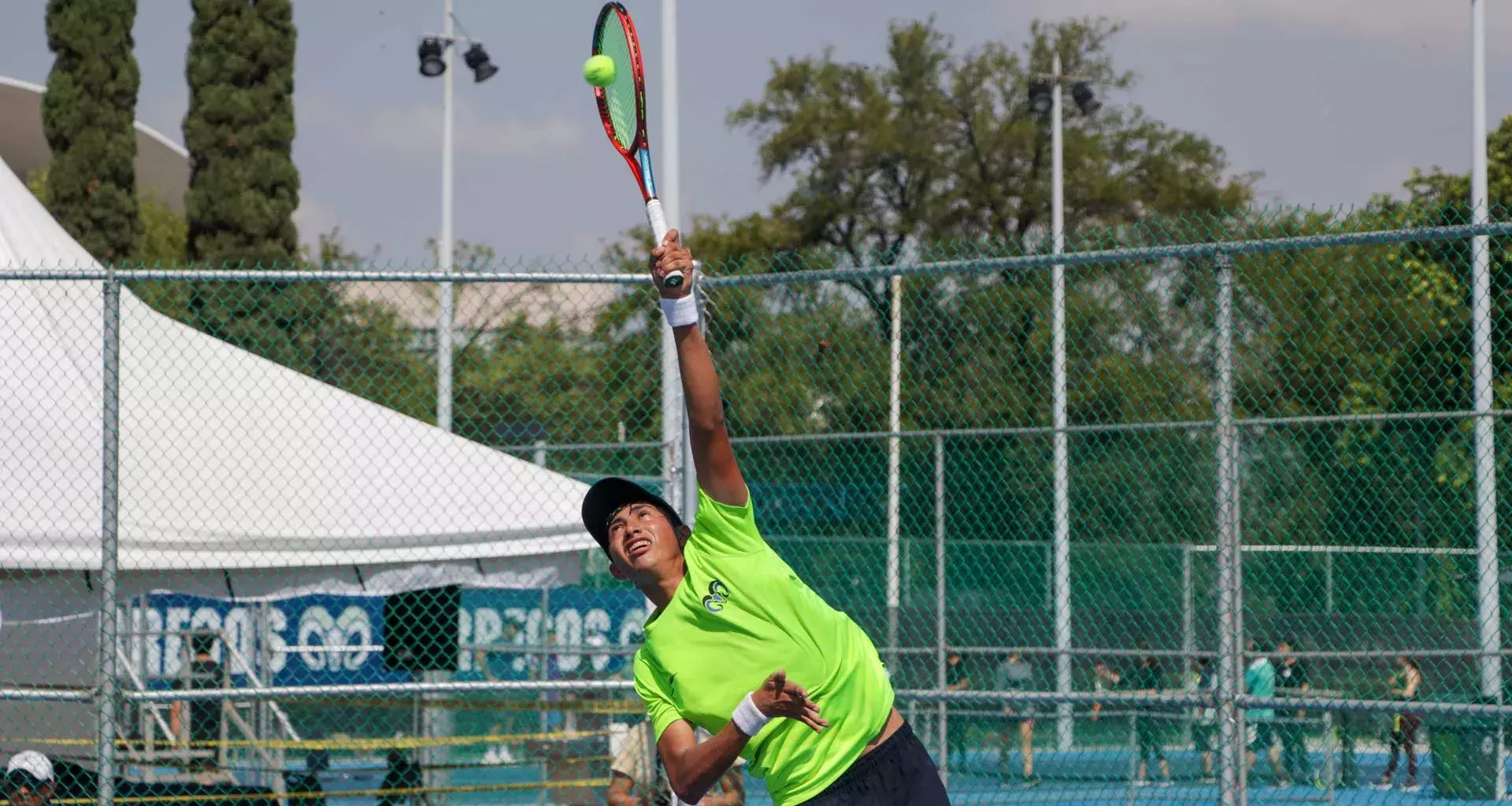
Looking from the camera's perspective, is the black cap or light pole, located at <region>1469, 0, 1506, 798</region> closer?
the black cap

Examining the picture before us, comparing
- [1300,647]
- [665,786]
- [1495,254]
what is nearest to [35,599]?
[665,786]

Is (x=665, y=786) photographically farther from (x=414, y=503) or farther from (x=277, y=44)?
(x=277, y=44)

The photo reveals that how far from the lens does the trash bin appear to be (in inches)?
386

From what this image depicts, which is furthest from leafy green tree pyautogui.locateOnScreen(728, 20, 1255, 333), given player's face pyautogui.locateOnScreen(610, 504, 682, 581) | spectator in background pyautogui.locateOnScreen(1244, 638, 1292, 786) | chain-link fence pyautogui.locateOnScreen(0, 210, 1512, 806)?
player's face pyautogui.locateOnScreen(610, 504, 682, 581)

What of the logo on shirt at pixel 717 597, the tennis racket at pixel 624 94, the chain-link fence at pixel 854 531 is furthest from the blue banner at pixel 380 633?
the logo on shirt at pixel 717 597

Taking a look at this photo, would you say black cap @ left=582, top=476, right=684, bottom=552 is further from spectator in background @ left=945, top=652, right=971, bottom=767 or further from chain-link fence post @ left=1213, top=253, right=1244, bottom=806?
spectator in background @ left=945, top=652, right=971, bottom=767

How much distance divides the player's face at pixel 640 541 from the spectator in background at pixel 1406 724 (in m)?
7.08

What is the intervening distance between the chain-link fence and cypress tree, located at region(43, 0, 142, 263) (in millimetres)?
4347

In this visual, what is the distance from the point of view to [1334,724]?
12867mm

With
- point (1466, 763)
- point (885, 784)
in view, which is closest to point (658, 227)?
point (885, 784)

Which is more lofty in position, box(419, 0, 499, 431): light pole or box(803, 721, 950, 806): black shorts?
box(419, 0, 499, 431): light pole

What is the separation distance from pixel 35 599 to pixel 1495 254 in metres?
11.6

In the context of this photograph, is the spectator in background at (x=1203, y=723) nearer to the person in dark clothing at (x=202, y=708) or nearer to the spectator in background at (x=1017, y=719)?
the spectator in background at (x=1017, y=719)

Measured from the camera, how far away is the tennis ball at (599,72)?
499cm
